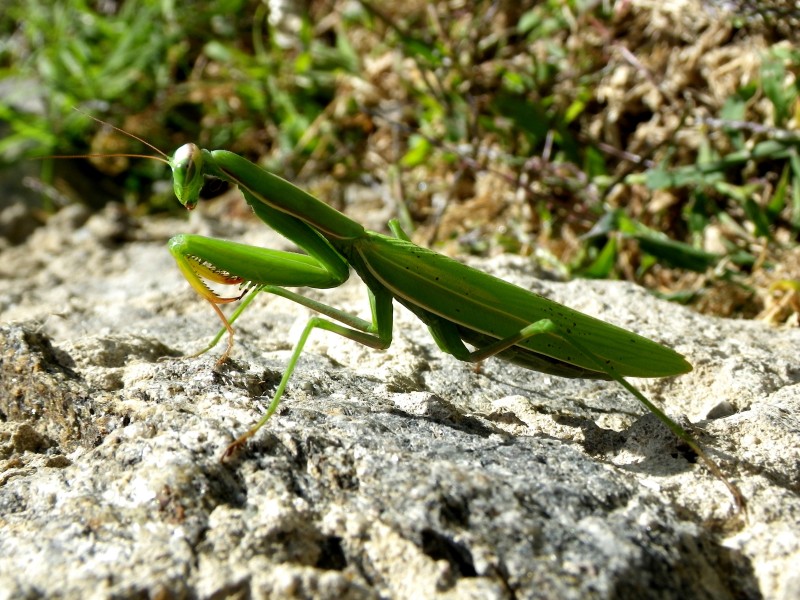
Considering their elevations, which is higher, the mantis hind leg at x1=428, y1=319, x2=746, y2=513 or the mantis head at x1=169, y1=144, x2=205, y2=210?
the mantis head at x1=169, y1=144, x2=205, y2=210

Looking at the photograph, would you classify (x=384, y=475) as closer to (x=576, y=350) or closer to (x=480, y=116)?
(x=576, y=350)

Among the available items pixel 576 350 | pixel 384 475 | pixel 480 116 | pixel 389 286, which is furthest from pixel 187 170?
pixel 480 116

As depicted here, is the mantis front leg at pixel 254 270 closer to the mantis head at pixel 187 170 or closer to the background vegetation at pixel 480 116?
the mantis head at pixel 187 170

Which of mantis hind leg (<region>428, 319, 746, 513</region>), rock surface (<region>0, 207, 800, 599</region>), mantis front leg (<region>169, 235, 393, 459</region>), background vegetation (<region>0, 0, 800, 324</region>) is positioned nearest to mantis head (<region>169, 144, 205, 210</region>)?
mantis front leg (<region>169, 235, 393, 459</region>)

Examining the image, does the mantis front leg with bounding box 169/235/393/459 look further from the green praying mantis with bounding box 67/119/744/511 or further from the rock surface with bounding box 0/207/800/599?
the rock surface with bounding box 0/207/800/599

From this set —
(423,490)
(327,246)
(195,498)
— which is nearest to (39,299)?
(327,246)

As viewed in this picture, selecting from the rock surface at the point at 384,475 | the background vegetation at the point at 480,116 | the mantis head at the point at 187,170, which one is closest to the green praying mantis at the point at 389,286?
the mantis head at the point at 187,170
